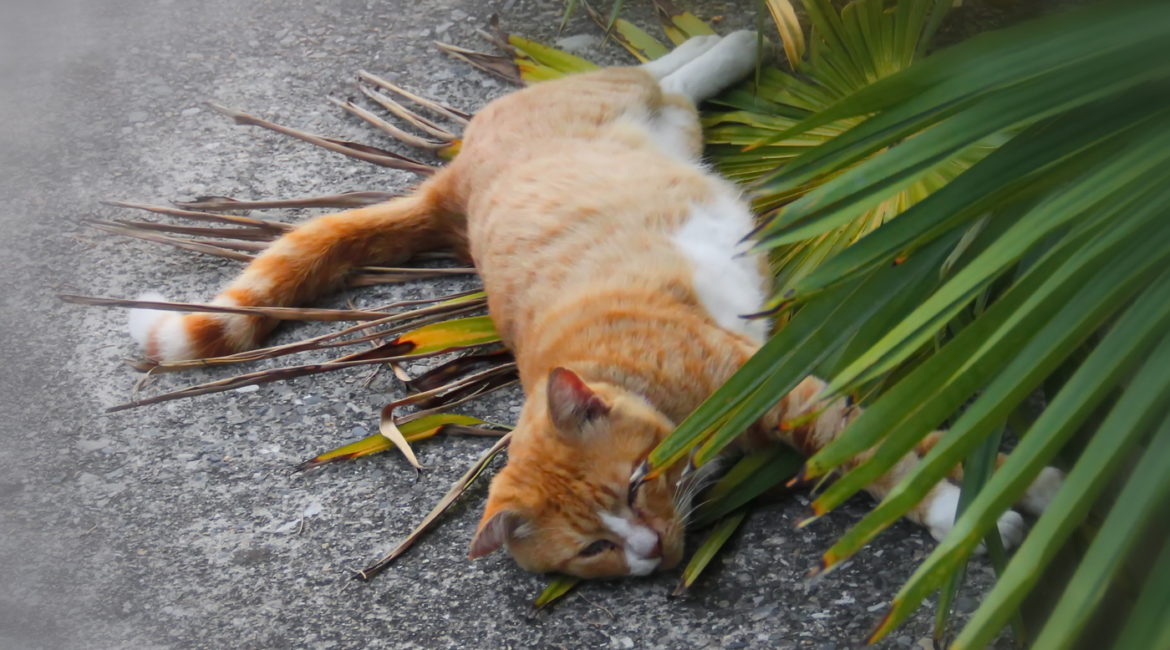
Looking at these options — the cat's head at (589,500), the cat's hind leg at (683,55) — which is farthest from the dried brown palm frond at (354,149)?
the cat's head at (589,500)

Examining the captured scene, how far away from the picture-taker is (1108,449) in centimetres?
124

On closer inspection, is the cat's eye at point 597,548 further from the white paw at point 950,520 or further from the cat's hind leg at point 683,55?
the cat's hind leg at point 683,55

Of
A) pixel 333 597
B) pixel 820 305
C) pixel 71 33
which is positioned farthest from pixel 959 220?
pixel 71 33

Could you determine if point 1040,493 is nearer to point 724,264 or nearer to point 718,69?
point 724,264

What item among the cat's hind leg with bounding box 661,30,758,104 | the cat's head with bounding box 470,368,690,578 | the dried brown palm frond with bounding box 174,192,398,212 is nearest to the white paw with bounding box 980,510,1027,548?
the cat's head with bounding box 470,368,690,578

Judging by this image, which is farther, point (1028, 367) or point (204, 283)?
point (204, 283)

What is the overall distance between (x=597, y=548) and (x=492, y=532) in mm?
267

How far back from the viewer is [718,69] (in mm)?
3477

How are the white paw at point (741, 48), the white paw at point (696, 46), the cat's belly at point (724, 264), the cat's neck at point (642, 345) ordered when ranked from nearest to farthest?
the cat's neck at point (642, 345) → the cat's belly at point (724, 264) → the white paw at point (741, 48) → the white paw at point (696, 46)

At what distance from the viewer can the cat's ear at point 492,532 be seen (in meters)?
2.15

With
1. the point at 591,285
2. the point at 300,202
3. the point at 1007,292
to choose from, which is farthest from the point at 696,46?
the point at 1007,292

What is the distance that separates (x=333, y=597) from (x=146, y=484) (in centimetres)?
73

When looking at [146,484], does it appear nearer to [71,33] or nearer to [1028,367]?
[1028,367]

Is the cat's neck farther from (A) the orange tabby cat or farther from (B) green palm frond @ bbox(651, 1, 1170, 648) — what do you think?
(B) green palm frond @ bbox(651, 1, 1170, 648)
